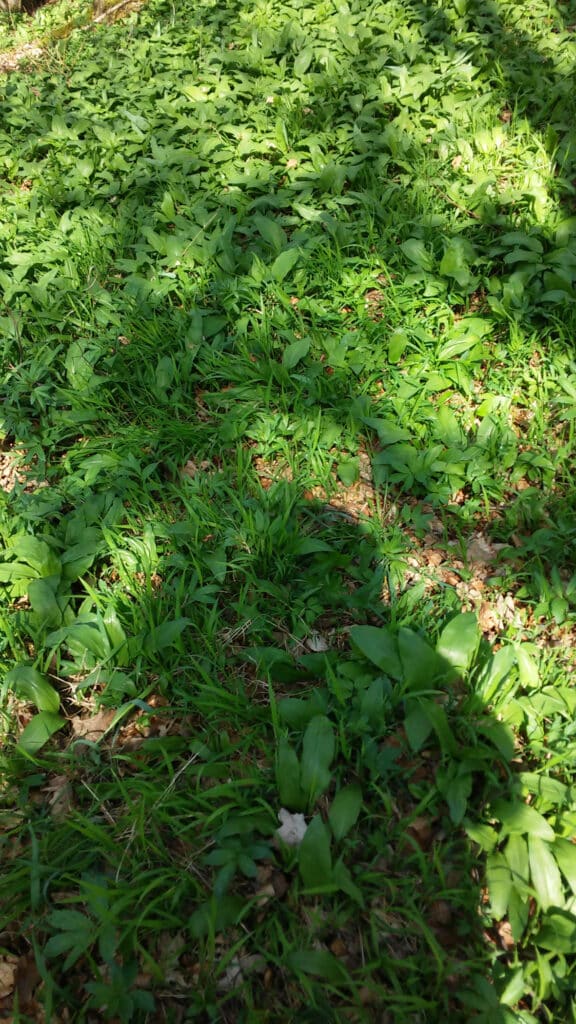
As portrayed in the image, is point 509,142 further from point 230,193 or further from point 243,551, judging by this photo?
point 243,551

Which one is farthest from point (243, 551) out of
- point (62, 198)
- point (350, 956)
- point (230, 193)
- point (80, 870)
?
point (62, 198)

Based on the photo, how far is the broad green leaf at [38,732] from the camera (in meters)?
1.84

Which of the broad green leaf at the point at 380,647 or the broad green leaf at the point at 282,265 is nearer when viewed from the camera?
the broad green leaf at the point at 380,647

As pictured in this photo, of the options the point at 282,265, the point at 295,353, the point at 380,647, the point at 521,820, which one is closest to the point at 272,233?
the point at 282,265

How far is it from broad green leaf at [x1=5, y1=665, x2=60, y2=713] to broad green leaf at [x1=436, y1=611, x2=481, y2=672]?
48.2 inches

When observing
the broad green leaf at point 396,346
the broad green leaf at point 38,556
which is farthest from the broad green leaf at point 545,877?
the broad green leaf at point 396,346

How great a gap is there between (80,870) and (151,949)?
0.28m

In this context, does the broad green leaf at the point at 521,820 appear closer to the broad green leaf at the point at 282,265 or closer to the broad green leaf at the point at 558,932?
the broad green leaf at the point at 558,932

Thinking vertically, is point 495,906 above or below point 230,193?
below

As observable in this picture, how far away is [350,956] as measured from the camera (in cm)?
147

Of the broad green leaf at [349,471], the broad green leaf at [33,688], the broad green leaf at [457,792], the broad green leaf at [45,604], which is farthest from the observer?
the broad green leaf at [349,471]

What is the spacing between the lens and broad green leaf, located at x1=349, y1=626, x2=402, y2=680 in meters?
1.83

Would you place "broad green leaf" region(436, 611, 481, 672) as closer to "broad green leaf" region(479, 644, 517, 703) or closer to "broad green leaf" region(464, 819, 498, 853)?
"broad green leaf" region(479, 644, 517, 703)

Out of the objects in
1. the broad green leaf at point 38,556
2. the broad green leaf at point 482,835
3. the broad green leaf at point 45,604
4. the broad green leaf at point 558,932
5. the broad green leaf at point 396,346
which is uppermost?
the broad green leaf at point 396,346
